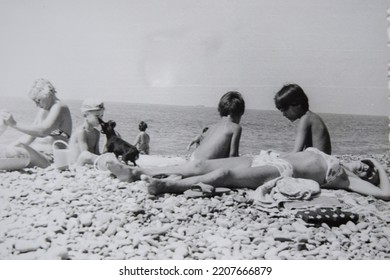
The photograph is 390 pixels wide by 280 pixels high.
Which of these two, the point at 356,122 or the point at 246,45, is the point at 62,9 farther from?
the point at 356,122

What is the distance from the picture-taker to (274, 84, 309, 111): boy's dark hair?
10.8 feet

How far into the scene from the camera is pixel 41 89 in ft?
10.9

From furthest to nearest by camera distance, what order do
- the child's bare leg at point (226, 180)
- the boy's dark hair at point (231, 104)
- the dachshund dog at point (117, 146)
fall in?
the boy's dark hair at point (231, 104) → the dachshund dog at point (117, 146) → the child's bare leg at point (226, 180)

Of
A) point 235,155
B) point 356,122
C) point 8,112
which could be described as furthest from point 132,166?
point 356,122

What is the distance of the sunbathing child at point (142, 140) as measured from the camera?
10.5 feet

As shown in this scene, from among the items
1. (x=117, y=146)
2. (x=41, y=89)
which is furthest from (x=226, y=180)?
(x=41, y=89)

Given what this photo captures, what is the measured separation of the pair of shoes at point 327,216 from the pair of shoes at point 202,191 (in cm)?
53

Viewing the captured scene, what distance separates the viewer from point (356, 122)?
332 centimetres

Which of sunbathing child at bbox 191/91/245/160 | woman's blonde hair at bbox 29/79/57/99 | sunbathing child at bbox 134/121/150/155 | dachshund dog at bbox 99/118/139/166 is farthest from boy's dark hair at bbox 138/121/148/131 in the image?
woman's blonde hair at bbox 29/79/57/99

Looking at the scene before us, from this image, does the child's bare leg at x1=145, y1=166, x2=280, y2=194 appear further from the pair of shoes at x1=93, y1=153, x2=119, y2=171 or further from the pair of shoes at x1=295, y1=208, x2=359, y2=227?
the pair of shoes at x1=93, y1=153, x2=119, y2=171

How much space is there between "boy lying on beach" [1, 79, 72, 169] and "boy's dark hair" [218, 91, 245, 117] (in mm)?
1108

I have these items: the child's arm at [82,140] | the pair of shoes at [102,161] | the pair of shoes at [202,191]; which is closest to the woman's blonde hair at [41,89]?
the child's arm at [82,140]

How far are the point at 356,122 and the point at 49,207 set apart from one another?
2.22 m

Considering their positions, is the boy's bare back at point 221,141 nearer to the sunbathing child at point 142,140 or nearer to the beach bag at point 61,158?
the sunbathing child at point 142,140
